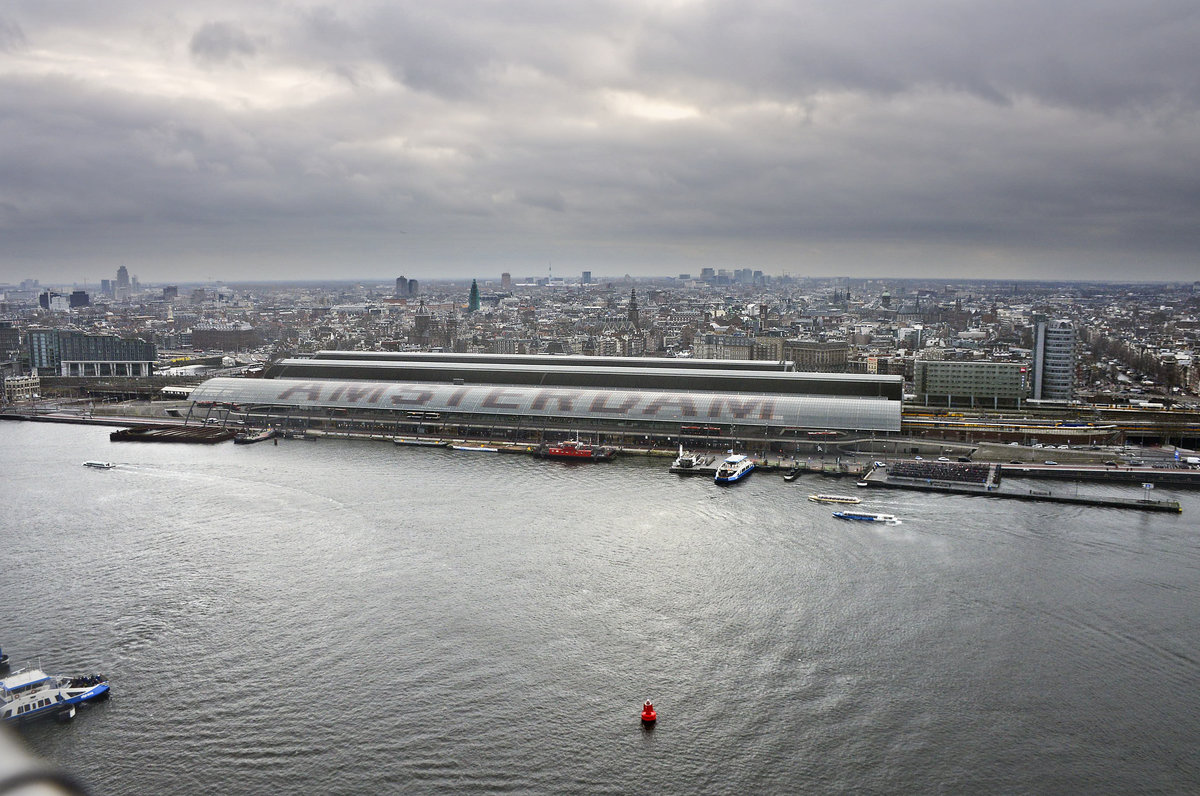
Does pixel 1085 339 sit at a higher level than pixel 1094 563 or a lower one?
higher

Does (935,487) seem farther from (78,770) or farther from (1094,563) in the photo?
(78,770)

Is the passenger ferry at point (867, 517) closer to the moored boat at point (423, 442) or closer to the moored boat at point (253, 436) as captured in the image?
the moored boat at point (423, 442)

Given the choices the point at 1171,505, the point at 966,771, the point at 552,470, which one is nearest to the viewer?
the point at 966,771

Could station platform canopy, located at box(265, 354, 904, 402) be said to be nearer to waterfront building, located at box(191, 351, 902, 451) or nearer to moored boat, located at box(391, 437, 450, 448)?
waterfront building, located at box(191, 351, 902, 451)

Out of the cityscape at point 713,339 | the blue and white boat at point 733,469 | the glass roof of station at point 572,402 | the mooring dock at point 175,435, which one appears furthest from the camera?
the cityscape at point 713,339

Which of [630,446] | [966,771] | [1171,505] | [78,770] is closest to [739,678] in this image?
[966,771]

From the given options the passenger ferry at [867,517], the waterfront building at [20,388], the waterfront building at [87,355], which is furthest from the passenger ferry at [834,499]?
the waterfront building at [87,355]

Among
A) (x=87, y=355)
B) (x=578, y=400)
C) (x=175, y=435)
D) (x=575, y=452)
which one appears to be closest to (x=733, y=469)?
(x=575, y=452)
